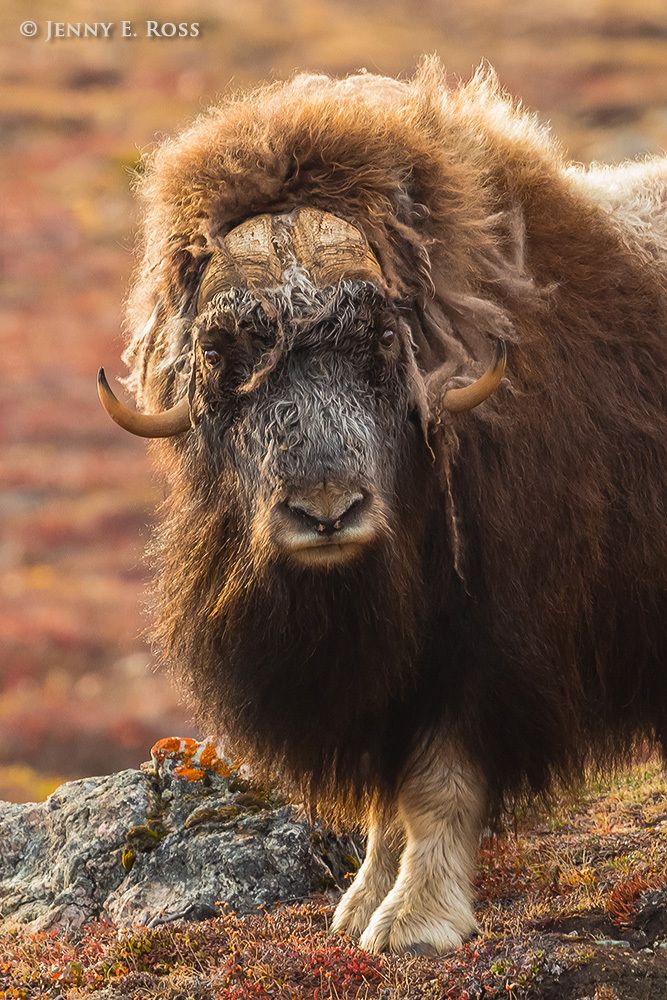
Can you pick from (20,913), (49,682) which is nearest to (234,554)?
(20,913)

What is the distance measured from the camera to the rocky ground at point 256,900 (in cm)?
344

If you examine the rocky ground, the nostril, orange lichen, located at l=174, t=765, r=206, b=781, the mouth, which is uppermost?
the nostril

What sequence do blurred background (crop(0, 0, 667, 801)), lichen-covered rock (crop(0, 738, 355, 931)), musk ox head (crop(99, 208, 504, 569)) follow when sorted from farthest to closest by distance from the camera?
blurred background (crop(0, 0, 667, 801)) → lichen-covered rock (crop(0, 738, 355, 931)) → musk ox head (crop(99, 208, 504, 569))

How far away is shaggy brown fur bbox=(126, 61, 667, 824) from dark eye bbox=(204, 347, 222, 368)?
13 centimetres

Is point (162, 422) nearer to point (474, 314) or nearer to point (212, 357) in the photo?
point (212, 357)

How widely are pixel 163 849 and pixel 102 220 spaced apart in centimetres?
1707

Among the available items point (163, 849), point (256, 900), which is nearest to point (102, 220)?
point (163, 849)

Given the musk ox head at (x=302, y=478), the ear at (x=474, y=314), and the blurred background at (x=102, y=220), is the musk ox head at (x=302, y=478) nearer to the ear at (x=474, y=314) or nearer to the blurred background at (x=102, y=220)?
the ear at (x=474, y=314)

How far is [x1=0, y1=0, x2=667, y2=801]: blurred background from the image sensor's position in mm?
11398

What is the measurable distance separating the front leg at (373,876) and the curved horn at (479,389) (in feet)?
4.18

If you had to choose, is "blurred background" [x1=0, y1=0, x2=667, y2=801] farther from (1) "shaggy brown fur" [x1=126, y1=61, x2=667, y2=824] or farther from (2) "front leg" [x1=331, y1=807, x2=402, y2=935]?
(2) "front leg" [x1=331, y1=807, x2=402, y2=935]

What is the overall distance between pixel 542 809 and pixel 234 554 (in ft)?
4.39

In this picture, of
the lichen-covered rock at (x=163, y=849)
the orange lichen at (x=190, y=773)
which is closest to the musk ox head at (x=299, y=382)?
the lichen-covered rock at (x=163, y=849)

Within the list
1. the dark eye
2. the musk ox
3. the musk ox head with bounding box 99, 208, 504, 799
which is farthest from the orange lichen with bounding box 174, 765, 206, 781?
the dark eye
